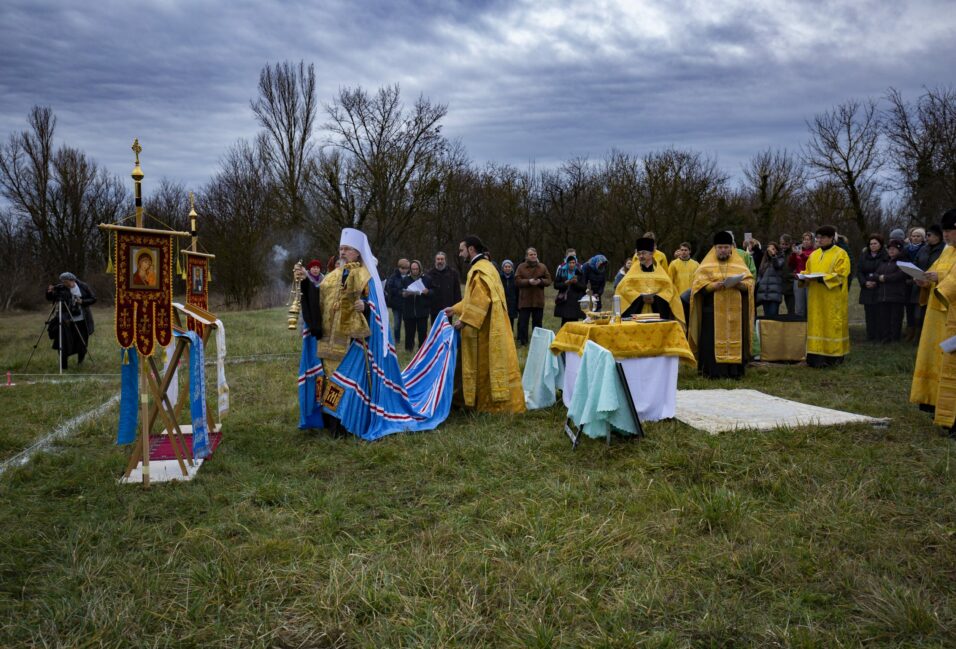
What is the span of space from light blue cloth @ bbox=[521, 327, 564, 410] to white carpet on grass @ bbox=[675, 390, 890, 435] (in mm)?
1231

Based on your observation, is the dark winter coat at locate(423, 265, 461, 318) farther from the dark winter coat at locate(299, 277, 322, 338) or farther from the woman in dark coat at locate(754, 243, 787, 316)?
the dark winter coat at locate(299, 277, 322, 338)

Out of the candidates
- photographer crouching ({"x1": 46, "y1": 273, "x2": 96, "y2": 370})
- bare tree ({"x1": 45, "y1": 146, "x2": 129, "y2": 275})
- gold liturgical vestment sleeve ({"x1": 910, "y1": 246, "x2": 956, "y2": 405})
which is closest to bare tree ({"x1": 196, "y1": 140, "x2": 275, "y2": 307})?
bare tree ({"x1": 45, "y1": 146, "x2": 129, "y2": 275})

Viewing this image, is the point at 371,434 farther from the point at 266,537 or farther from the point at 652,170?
the point at 652,170

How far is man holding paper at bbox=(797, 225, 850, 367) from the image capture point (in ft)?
31.0

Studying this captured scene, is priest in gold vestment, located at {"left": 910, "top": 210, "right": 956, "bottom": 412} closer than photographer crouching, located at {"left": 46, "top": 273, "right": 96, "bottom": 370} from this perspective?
Yes

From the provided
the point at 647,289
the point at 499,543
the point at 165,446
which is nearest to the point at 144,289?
the point at 165,446

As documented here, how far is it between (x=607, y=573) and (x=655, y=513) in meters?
0.79

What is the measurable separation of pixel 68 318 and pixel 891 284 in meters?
12.8

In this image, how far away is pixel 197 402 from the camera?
5254 mm

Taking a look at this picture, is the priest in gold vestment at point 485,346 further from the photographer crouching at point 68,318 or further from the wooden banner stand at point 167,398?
the photographer crouching at point 68,318

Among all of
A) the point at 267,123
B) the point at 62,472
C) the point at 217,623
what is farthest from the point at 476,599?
the point at 267,123

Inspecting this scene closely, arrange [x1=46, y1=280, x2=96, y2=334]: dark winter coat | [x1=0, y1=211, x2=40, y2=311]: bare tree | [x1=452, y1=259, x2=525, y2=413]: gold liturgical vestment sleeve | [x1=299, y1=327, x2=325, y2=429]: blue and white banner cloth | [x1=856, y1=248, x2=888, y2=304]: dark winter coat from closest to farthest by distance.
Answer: [x1=299, y1=327, x2=325, y2=429]: blue and white banner cloth < [x1=452, y1=259, x2=525, y2=413]: gold liturgical vestment sleeve < [x1=46, y1=280, x2=96, y2=334]: dark winter coat < [x1=856, y1=248, x2=888, y2=304]: dark winter coat < [x1=0, y1=211, x2=40, y2=311]: bare tree

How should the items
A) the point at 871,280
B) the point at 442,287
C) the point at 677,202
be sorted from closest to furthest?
the point at 871,280 < the point at 442,287 < the point at 677,202

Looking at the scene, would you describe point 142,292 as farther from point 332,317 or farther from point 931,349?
point 931,349
